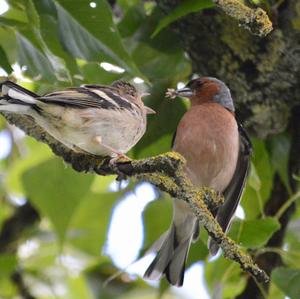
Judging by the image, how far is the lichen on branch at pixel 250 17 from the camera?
3268 millimetres

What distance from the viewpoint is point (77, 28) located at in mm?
4203

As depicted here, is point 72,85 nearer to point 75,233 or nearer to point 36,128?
point 36,128

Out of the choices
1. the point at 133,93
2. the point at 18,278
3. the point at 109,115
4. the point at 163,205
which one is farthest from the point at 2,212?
the point at 109,115

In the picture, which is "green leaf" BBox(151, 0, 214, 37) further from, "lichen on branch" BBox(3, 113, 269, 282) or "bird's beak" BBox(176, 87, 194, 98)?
"lichen on branch" BBox(3, 113, 269, 282)

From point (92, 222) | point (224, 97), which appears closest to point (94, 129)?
point (224, 97)

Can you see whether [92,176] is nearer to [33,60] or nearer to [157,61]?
[157,61]

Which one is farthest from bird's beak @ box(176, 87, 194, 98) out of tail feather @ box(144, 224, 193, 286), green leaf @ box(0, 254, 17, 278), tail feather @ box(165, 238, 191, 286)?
green leaf @ box(0, 254, 17, 278)

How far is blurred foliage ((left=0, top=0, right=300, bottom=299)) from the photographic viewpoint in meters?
4.15

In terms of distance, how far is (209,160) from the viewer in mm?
4805

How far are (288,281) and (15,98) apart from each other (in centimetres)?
164

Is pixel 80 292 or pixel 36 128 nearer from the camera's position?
Result: pixel 36 128

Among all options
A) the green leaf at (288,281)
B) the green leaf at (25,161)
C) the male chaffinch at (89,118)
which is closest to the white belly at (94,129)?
the male chaffinch at (89,118)

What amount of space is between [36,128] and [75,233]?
2.16 m

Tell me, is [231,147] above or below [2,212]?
above
